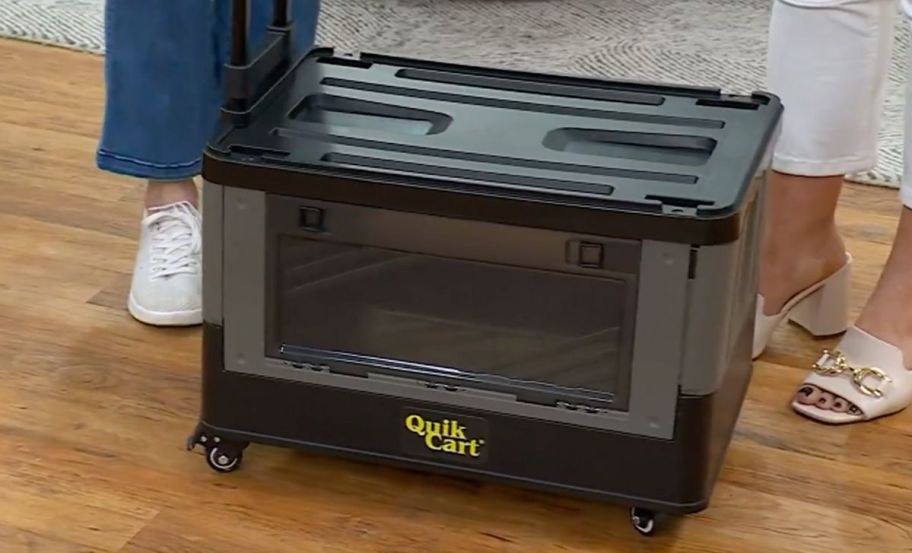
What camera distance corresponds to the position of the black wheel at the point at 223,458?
125 cm

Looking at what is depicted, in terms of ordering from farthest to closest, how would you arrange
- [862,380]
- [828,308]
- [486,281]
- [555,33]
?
1. [555,33]
2. [828,308]
3. [862,380]
4. [486,281]

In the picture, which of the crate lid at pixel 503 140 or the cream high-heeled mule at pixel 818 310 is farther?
the cream high-heeled mule at pixel 818 310

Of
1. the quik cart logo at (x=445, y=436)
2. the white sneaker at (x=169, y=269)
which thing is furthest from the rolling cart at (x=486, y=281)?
the white sneaker at (x=169, y=269)

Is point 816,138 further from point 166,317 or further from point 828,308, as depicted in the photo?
point 166,317

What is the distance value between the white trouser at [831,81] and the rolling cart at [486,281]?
0.52 feet

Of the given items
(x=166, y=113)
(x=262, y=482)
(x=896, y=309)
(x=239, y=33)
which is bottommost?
(x=262, y=482)

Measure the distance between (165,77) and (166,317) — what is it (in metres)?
0.24

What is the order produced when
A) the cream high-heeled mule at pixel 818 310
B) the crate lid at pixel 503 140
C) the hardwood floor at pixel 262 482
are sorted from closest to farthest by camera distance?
the crate lid at pixel 503 140, the hardwood floor at pixel 262 482, the cream high-heeled mule at pixel 818 310

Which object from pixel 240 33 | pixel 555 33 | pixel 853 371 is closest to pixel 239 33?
pixel 240 33

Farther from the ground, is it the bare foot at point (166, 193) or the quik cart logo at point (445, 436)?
the bare foot at point (166, 193)

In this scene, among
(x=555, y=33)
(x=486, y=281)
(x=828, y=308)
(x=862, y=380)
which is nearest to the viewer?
(x=486, y=281)

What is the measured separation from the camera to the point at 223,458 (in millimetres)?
1255

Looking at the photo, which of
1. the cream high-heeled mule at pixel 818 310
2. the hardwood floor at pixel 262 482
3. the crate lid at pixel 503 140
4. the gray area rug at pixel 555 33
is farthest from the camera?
the gray area rug at pixel 555 33

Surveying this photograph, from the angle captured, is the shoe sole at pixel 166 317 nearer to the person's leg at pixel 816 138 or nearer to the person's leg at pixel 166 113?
the person's leg at pixel 166 113
